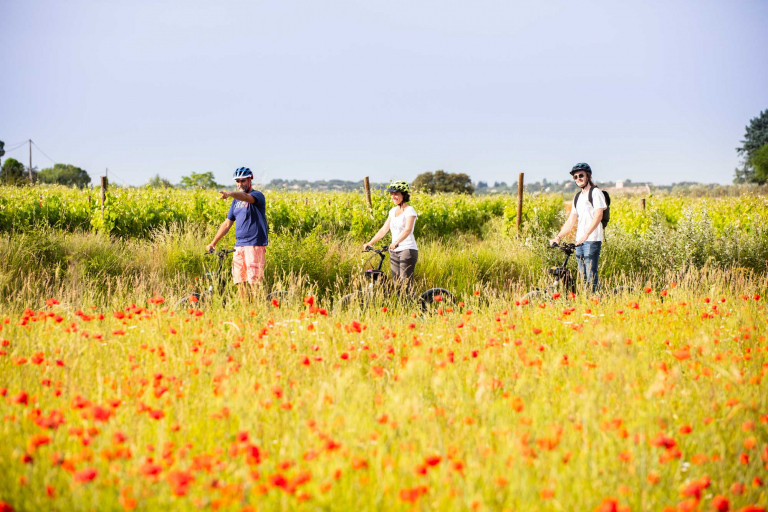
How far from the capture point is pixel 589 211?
6402 millimetres

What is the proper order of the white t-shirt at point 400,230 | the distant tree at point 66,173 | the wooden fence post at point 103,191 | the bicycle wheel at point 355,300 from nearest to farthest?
the bicycle wheel at point 355,300 < the white t-shirt at point 400,230 < the wooden fence post at point 103,191 < the distant tree at point 66,173

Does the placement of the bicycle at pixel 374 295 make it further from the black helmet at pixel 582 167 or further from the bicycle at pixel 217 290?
the black helmet at pixel 582 167

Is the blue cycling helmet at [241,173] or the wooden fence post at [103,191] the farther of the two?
the wooden fence post at [103,191]

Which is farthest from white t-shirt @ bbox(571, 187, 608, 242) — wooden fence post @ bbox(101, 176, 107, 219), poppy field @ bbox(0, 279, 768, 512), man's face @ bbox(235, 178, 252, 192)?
wooden fence post @ bbox(101, 176, 107, 219)

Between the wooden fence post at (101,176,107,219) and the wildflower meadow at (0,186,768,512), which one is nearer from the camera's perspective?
the wildflower meadow at (0,186,768,512)

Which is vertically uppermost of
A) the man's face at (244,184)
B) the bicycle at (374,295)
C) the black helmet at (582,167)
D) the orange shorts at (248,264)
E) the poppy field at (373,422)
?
the black helmet at (582,167)

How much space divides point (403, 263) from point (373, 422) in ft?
11.5

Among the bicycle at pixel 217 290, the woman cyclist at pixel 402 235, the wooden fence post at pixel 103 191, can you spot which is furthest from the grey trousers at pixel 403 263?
the wooden fence post at pixel 103 191

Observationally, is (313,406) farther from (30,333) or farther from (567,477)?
(30,333)

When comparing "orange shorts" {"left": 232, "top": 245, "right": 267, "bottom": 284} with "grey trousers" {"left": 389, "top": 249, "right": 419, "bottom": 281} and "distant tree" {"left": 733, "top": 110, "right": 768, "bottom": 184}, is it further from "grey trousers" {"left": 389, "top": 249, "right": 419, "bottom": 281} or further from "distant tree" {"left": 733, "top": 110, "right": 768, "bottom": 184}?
"distant tree" {"left": 733, "top": 110, "right": 768, "bottom": 184}

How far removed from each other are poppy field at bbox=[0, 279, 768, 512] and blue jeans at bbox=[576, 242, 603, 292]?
6.14 ft

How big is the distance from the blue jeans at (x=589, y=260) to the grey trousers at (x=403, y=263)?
2.02m

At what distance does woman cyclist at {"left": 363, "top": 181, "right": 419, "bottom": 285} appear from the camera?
20.2 ft

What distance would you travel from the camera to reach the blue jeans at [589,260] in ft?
21.2
